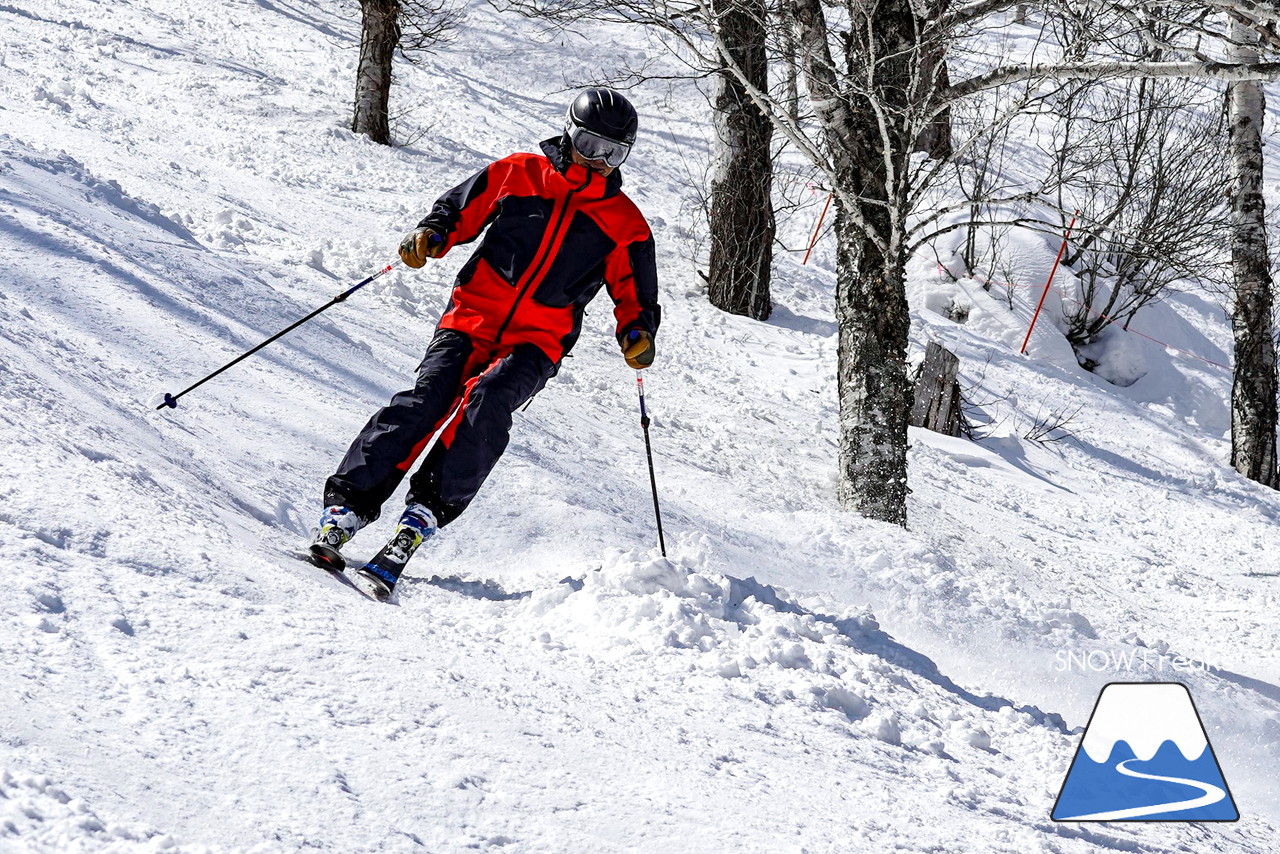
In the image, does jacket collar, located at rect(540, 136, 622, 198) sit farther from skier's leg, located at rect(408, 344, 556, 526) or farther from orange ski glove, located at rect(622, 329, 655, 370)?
skier's leg, located at rect(408, 344, 556, 526)

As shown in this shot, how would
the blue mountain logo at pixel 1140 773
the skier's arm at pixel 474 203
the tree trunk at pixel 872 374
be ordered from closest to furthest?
the blue mountain logo at pixel 1140 773 < the skier's arm at pixel 474 203 < the tree trunk at pixel 872 374

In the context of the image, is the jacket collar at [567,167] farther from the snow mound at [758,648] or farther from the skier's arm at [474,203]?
the snow mound at [758,648]

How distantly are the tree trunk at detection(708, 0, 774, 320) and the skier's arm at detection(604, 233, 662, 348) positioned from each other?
6.09 m

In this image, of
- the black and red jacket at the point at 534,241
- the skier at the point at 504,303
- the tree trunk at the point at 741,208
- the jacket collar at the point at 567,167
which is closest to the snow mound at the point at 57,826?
the skier at the point at 504,303

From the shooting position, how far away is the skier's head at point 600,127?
12.6ft

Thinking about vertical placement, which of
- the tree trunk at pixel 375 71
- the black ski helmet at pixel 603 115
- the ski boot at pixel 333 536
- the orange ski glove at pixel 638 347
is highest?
the tree trunk at pixel 375 71

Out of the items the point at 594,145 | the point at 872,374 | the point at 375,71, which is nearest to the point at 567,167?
the point at 594,145

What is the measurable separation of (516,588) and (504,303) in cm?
103

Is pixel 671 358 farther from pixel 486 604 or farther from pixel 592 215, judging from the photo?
pixel 486 604

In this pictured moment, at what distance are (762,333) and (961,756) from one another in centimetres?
726

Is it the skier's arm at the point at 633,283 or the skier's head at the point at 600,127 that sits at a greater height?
the skier's head at the point at 600,127

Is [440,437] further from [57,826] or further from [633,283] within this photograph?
[57,826]

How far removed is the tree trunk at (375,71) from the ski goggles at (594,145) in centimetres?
890

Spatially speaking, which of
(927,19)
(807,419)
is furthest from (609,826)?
(807,419)
